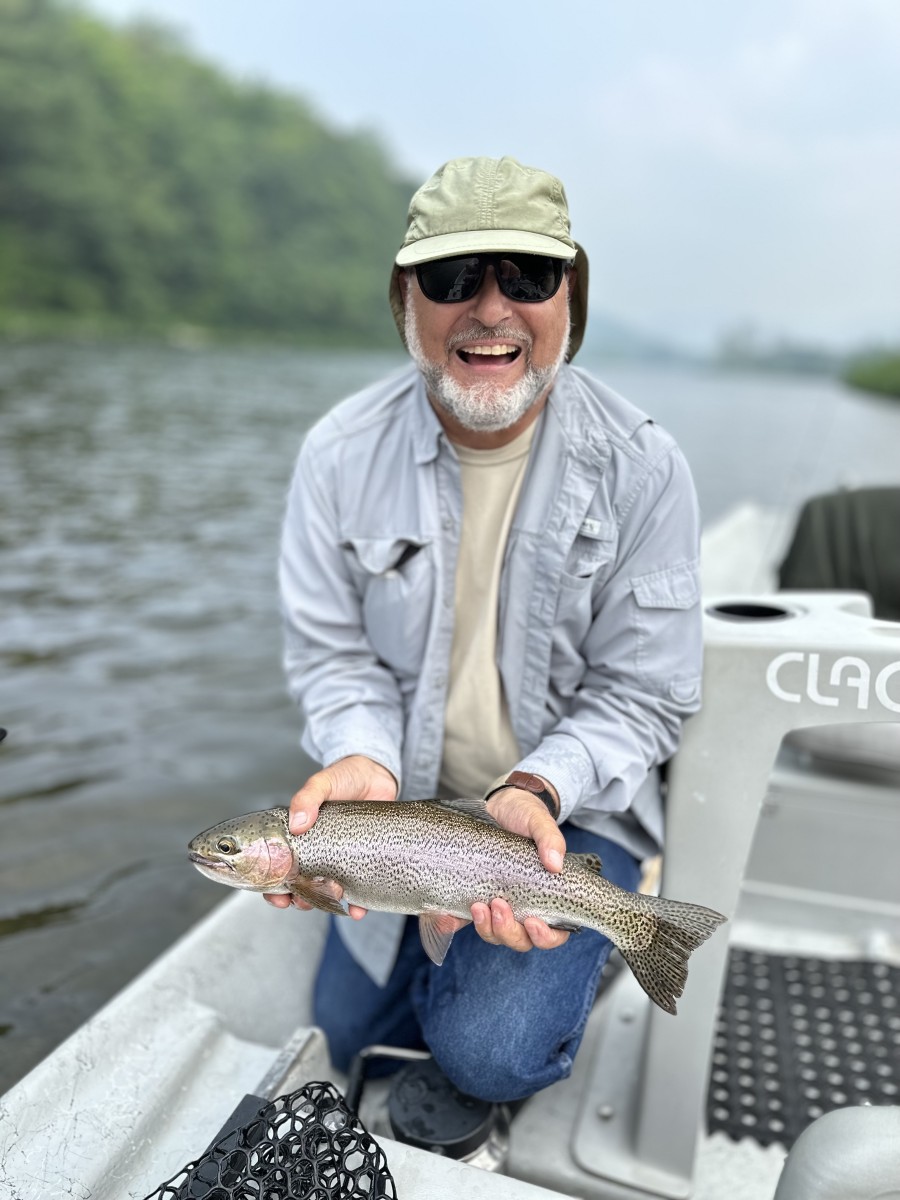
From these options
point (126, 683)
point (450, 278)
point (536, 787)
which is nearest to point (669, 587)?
point (536, 787)

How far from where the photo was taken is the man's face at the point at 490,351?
258 cm

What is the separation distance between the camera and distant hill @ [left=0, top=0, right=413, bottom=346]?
59844mm

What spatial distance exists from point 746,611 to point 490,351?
0.95 meters

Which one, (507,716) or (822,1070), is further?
(822,1070)

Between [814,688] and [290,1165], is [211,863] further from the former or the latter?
[814,688]

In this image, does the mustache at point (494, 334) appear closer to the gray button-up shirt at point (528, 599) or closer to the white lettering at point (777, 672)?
the gray button-up shirt at point (528, 599)

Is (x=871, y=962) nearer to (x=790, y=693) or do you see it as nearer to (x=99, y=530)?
(x=790, y=693)

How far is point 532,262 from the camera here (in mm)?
2512

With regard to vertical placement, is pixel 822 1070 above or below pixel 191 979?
below

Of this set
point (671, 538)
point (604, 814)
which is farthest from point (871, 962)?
point (671, 538)

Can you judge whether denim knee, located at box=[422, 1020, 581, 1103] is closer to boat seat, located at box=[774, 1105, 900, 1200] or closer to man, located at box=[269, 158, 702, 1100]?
man, located at box=[269, 158, 702, 1100]

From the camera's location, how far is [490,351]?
8.56ft

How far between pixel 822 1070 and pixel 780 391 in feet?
263

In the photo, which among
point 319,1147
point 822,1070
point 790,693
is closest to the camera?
point 319,1147
